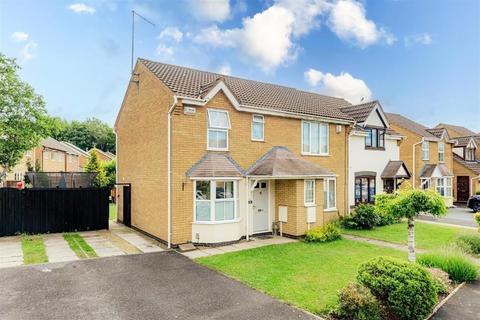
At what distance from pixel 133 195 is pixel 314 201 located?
9.67 metres

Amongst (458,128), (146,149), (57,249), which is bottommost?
(57,249)

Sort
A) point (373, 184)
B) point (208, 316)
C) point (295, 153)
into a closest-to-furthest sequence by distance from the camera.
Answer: point (208, 316)
point (295, 153)
point (373, 184)

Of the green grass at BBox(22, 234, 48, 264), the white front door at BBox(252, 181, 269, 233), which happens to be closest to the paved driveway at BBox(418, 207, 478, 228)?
the white front door at BBox(252, 181, 269, 233)

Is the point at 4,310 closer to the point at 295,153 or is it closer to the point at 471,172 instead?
the point at 295,153

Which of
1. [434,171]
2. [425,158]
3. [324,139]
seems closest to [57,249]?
[324,139]

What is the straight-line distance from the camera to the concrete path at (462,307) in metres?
6.45

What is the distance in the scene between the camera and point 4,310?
258 inches

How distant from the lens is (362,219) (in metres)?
16.9

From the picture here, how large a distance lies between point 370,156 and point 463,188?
16755 mm

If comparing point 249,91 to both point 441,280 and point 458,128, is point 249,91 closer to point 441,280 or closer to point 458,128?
point 441,280

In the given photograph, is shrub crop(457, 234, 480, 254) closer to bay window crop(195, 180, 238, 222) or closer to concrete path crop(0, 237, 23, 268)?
bay window crop(195, 180, 238, 222)

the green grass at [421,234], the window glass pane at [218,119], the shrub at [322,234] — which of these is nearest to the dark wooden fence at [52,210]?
the window glass pane at [218,119]

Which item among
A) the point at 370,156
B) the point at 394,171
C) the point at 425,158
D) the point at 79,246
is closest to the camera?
the point at 79,246

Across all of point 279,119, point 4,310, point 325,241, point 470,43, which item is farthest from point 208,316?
point 470,43
